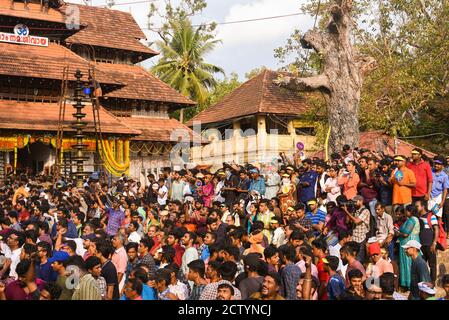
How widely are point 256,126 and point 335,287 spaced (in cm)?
2384

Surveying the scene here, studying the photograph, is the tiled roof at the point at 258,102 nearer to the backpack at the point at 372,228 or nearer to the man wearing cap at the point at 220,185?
the man wearing cap at the point at 220,185

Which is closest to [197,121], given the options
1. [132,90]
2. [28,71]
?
[132,90]

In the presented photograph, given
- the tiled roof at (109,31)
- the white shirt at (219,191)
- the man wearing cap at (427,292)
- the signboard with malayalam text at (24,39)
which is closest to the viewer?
the man wearing cap at (427,292)

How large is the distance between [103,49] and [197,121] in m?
6.58

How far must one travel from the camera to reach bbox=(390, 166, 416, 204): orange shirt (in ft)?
34.1

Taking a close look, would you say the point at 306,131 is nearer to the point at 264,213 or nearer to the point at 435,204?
the point at 435,204

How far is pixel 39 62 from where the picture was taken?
23484mm

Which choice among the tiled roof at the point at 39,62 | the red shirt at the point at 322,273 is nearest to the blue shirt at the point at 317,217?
the red shirt at the point at 322,273

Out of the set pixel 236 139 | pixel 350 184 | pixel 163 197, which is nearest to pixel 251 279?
pixel 350 184

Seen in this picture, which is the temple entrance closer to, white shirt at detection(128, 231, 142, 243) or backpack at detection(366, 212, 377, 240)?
white shirt at detection(128, 231, 142, 243)

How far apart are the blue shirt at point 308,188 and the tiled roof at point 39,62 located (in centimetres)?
1392

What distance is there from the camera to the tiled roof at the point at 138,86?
2822 centimetres
